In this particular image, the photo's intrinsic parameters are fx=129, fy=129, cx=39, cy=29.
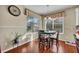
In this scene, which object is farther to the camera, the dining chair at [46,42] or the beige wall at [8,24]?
the dining chair at [46,42]

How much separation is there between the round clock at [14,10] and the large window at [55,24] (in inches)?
23.3

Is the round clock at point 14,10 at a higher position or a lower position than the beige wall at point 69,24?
higher

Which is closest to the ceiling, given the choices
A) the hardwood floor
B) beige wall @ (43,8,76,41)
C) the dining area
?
beige wall @ (43,8,76,41)

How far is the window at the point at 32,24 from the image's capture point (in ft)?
8.41

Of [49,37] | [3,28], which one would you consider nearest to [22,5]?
[3,28]

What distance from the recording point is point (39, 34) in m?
2.57

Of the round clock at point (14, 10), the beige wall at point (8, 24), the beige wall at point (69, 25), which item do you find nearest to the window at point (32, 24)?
the beige wall at point (8, 24)

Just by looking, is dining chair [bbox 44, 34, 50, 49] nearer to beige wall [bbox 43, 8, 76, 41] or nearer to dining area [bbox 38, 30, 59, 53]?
dining area [bbox 38, 30, 59, 53]

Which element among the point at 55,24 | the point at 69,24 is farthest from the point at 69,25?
the point at 55,24

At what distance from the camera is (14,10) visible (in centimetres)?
252

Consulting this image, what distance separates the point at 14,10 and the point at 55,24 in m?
0.85

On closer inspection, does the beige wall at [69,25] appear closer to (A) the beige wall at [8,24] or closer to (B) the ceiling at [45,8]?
(B) the ceiling at [45,8]

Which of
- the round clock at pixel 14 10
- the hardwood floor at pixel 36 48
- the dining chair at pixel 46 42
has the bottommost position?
the hardwood floor at pixel 36 48
